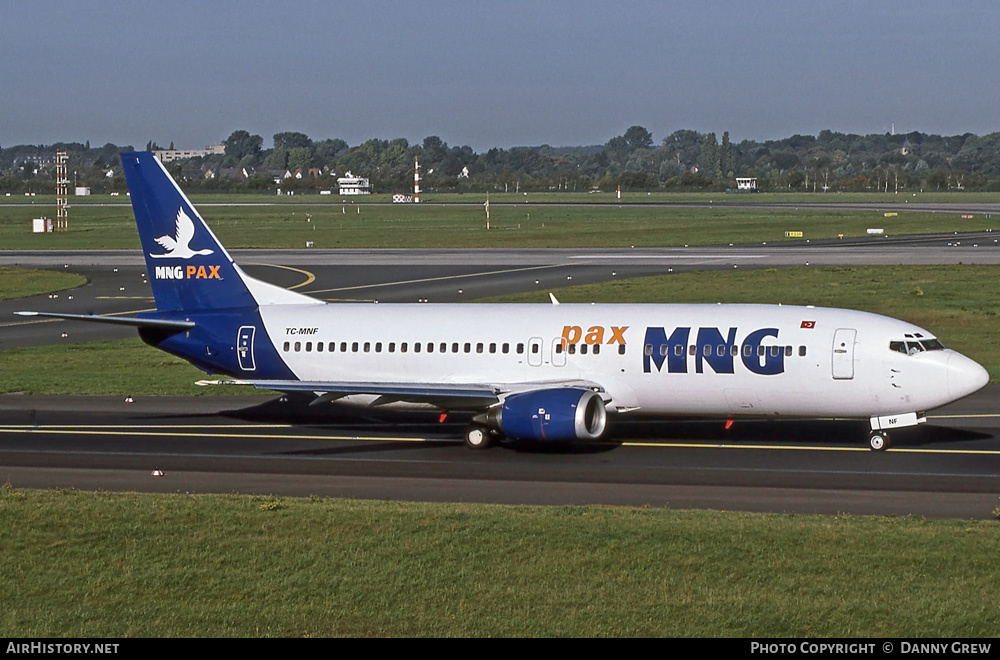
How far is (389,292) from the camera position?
259 ft

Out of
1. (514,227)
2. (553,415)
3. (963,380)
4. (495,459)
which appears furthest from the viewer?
(514,227)

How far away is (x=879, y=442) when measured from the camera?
3431cm

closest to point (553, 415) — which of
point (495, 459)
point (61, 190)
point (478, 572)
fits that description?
point (495, 459)

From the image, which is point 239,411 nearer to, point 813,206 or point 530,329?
point 530,329

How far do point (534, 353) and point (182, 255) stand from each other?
11834 mm

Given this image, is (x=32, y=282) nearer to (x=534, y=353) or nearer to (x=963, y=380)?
(x=534, y=353)

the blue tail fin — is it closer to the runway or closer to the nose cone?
the runway

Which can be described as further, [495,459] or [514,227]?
[514,227]

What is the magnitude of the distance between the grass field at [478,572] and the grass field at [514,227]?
310 feet

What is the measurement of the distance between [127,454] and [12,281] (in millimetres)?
59280

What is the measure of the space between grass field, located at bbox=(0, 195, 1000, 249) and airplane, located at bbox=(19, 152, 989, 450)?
261ft

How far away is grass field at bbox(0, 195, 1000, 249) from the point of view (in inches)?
5020

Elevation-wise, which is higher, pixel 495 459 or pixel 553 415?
pixel 553 415

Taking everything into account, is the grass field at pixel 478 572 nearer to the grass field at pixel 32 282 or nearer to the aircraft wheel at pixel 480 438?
the aircraft wheel at pixel 480 438
